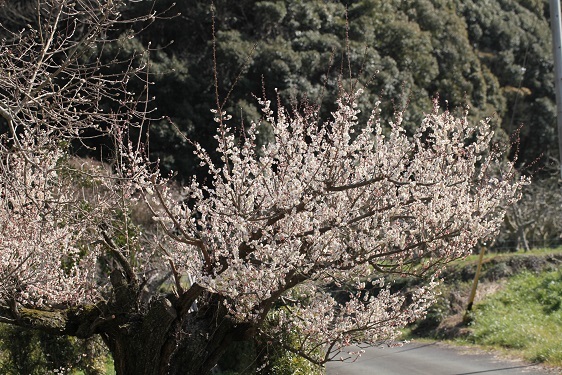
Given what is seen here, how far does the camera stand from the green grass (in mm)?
13430

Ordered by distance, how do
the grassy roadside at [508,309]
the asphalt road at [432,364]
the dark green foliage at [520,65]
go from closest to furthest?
the asphalt road at [432,364] → the grassy roadside at [508,309] → the dark green foliage at [520,65]

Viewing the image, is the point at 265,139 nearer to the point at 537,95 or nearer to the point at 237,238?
the point at 237,238

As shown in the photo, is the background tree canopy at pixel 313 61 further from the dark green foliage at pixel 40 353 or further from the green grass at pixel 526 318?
the dark green foliage at pixel 40 353

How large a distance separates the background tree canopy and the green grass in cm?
572

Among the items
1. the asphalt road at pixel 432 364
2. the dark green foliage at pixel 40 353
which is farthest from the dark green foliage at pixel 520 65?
the dark green foliage at pixel 40 353

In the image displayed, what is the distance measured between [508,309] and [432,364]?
3.79m

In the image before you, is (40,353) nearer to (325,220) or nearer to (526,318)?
(325,220)

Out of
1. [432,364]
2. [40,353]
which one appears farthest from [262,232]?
[432,364]

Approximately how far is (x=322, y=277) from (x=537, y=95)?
29551mm

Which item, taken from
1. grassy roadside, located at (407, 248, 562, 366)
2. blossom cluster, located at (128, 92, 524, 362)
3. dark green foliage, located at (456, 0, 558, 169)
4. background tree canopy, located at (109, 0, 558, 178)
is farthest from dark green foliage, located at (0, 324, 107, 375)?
dark green foliage, located at (456, 0, 558, 169)

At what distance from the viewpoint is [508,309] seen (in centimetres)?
1670

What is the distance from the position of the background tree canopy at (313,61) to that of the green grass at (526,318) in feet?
18.8

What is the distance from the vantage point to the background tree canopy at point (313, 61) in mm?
22531

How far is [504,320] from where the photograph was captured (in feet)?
52.0
